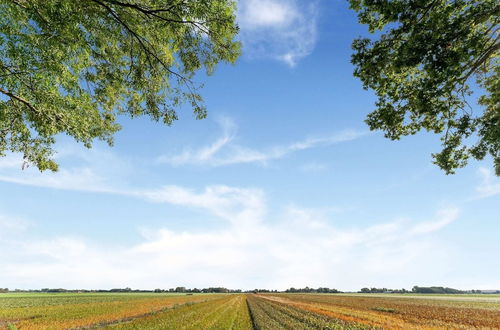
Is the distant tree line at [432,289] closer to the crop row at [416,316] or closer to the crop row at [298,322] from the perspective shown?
the crop row at [416,316]

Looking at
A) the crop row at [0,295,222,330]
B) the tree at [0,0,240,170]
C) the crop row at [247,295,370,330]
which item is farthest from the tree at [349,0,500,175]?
the crop row at [0,295,222,330]

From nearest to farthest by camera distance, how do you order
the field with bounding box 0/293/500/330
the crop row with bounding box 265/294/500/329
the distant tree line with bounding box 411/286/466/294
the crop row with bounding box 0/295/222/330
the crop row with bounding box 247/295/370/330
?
1. the crop row with bounding box 247/295/370/330
2. the field with bounding box 0/293/500/330
3. the crop row with bounding box 265/294/500/329
4. the crop row with bounding box 0/295/222/330
5. the distant tree line with bounding box 411/286/466/294

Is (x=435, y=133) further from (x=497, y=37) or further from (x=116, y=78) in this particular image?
(x=116, y=78)

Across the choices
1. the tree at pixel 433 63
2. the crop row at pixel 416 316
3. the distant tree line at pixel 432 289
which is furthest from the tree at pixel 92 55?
the distant tree line at pixel 432 289

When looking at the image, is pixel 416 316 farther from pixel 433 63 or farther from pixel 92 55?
pixel 92 55

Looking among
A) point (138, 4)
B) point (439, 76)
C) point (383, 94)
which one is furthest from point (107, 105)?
point (439, 76)

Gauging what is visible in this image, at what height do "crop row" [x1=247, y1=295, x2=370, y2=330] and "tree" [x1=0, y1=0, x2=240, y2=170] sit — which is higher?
"tree" [x1=0, y1=0, x2=240, y2=170]

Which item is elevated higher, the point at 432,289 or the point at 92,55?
the point at 92,55

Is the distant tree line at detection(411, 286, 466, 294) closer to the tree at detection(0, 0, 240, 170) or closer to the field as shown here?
the field

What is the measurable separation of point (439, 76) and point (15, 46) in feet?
49.1

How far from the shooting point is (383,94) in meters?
12.9

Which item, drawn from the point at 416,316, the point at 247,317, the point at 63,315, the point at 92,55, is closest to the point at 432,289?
the point at 416,316

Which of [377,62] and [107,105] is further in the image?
[107,105]

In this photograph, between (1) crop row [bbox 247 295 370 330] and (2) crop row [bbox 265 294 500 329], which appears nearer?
(1) crop row [bbox 247 295 370 330]
